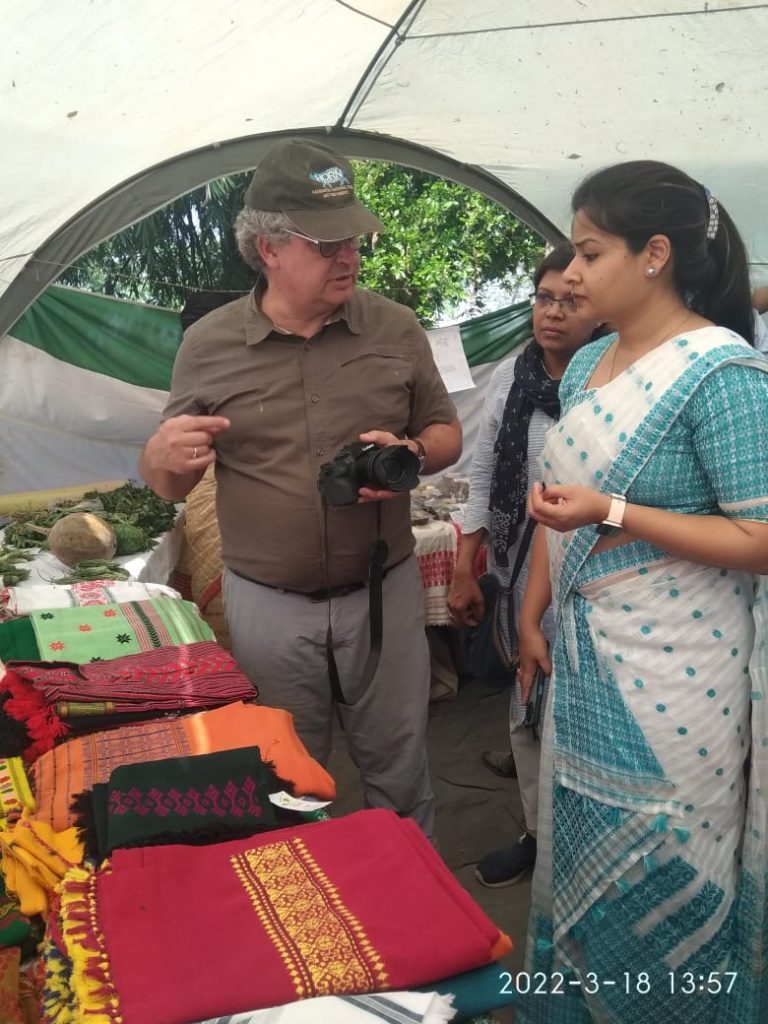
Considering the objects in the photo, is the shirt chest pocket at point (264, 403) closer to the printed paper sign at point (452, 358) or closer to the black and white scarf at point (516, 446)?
the black and white scarf at point (516, 446)

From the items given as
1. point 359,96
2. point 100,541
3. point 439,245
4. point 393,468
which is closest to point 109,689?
point 393,468

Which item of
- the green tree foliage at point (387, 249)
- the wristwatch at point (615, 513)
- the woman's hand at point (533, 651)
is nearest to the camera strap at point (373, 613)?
the woman's hand at point (533, 651)

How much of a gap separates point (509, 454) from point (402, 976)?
195cm

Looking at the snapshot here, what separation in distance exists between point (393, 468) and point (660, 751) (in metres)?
0.79

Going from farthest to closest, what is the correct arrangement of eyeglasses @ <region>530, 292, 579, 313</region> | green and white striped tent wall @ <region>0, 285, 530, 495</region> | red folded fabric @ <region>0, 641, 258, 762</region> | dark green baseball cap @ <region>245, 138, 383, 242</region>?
green and white striped tent wall @ <region>0, 285, 530, 495</region> < eyeglasses @ <region>530, 292, 579, 313</region> < dark green baseball cap @ <region>245, 138, 383, 242</region> < red folded fabric @ <region>0, 641, 258, 762</region>

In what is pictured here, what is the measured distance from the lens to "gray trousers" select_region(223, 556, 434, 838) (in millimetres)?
2373

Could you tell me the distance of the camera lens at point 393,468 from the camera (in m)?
2.04

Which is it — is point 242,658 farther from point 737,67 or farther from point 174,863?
point 737,67

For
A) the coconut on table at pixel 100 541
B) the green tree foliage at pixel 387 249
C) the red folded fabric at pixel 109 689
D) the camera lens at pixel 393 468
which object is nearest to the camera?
the red folded fabric at pixel 109 689

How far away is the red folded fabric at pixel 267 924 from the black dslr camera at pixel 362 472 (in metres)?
0.90

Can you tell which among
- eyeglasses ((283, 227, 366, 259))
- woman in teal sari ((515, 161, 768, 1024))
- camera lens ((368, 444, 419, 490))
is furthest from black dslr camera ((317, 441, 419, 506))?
eyeglasses ((283, 227, 366, 259))

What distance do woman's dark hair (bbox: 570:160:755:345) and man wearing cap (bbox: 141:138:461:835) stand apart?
0.64 m

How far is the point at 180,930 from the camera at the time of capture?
1.08 metres

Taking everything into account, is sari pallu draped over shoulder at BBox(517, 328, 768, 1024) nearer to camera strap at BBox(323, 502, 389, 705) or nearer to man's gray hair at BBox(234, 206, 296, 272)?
camera strap at BBox(323, 502, 389, 705)
